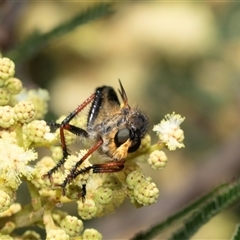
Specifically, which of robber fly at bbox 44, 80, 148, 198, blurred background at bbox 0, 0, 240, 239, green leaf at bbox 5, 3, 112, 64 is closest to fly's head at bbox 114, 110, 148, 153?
robber fly at bbox 44, 80, 148, 198

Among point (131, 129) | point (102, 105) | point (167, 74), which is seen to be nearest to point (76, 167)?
point (131, 129)

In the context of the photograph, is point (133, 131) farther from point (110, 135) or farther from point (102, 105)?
point (102, 105)

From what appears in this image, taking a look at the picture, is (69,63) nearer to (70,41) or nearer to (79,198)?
(70,41)

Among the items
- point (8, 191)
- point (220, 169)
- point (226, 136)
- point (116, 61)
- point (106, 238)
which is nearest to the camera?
point (8, 191)

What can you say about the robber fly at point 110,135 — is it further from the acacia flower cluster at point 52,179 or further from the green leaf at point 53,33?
the green leaf at point 53,33

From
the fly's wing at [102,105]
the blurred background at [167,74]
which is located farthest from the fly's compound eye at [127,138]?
the blurred background at [167,74]

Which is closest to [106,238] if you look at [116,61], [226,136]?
[226,136]
